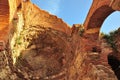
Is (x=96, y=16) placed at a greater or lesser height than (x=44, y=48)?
greater

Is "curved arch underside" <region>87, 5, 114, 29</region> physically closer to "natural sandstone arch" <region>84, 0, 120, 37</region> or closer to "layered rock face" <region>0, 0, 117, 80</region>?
"natural sandstone arch" <region>84, 0, 120, 37</region>

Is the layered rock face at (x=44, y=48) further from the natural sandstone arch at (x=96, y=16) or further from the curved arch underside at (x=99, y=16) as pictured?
the curved arch underside at (x=99, y=16)

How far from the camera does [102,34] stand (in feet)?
35.0

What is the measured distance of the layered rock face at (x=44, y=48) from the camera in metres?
9.93

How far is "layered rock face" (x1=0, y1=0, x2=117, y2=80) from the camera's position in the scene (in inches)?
391

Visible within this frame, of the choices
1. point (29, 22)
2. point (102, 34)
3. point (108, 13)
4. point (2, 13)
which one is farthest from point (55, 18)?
point (2, 13)

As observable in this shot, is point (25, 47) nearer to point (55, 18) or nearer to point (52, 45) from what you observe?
point (52, 45)

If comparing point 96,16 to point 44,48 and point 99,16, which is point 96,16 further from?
point 44,48

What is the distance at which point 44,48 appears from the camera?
12.5m

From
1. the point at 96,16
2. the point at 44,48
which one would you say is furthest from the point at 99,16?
the point at 44,48

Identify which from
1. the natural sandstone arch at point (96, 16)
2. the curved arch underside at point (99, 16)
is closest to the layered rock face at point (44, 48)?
the natural sandstone arch at point (96, 16)

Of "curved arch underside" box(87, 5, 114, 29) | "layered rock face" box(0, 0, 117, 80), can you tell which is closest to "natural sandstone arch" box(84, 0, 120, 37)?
"curved arch underside" box(87, 5, 114, 29)

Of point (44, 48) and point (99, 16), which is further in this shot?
point (44, 48)

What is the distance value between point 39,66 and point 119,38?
3985mm
